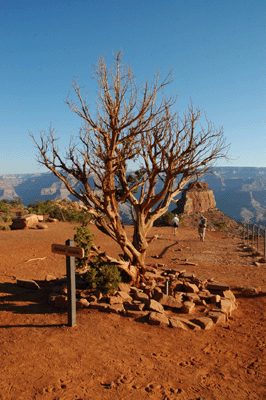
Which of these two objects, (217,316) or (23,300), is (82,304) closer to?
(23,300)

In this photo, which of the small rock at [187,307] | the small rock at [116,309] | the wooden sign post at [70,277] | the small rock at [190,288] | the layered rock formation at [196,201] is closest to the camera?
the wooden sign post at [70,277]

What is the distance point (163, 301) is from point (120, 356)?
8.90 feet

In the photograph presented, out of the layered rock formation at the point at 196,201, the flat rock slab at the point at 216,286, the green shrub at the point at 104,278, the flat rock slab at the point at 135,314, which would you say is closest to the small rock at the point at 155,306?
the flat rock slab at the point at 135,314

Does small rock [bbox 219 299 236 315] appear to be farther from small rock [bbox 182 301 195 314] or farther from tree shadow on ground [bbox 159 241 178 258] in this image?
tree shadow on ground [bbox 159 241 178 258]

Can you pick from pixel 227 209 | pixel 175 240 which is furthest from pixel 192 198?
pixel 227 209

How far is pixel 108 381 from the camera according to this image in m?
4.30

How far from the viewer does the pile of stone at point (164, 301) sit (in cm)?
666

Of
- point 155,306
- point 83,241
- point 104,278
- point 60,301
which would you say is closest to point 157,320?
point 155,306

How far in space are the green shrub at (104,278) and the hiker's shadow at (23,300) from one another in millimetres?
1093

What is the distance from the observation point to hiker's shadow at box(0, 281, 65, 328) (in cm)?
695

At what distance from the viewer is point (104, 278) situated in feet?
24.5

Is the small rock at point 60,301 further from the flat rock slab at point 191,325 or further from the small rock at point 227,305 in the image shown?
the small rock at point 227,305

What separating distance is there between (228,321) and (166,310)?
1529mm

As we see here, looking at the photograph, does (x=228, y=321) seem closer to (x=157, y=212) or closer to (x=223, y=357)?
(x=223, y=357)
